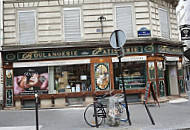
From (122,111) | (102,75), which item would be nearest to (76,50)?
(102,75)

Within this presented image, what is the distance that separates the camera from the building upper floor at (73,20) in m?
10.9

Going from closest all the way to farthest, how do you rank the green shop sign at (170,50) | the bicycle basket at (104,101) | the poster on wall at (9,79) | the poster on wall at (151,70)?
the bicycle basket at (104,101) → the poster on wall at (9,79) → the poster on wall at (151,70) → the green shop sign at (170,50)

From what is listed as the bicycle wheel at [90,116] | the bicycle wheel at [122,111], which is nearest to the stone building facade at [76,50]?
the bicycle wheel at [122,111]

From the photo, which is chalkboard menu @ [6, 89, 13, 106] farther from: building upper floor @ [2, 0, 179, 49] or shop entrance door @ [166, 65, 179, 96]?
shop entrance door @ [166, 65, 179, 96]

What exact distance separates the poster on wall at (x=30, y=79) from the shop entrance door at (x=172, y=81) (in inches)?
339

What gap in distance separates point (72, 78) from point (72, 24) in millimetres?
3481

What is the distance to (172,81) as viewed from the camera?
12508mm

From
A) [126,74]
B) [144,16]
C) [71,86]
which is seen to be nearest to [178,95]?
[126,74]

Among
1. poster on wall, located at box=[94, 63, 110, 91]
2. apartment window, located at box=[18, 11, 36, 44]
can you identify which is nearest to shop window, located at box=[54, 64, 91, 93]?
poster on wall, located at box=[94, 63, 110, 91]

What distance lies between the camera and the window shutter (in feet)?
36.6

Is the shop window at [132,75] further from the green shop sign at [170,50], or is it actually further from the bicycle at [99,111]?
the bicycle at [99,111]

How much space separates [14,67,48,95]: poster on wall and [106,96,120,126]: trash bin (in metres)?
5.71

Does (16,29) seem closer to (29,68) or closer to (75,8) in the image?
(29,68)

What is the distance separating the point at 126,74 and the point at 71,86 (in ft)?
11.9
